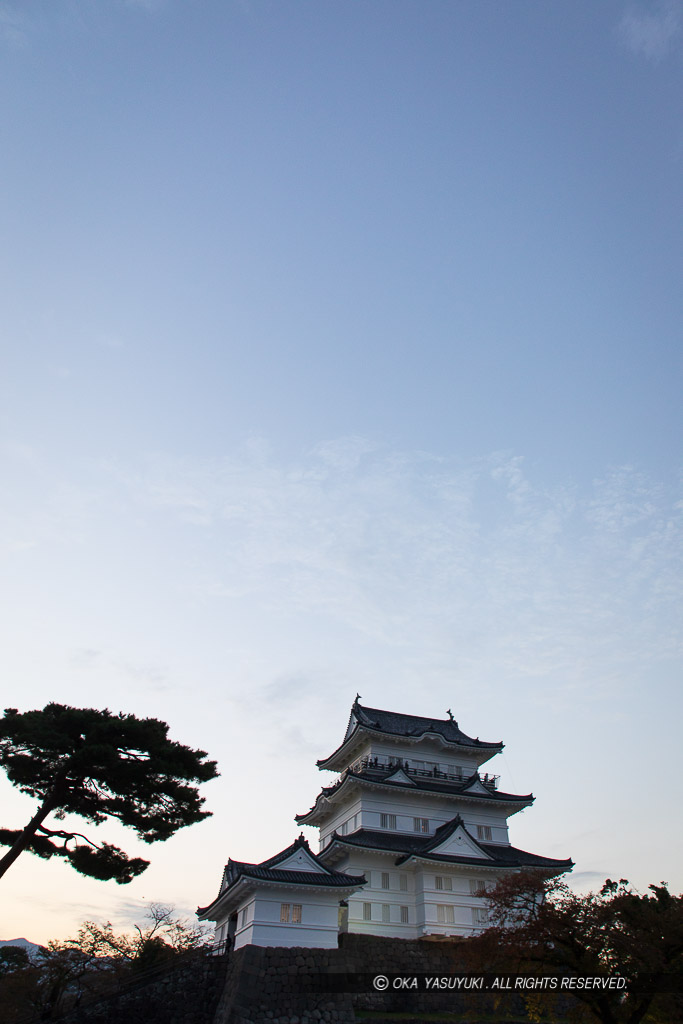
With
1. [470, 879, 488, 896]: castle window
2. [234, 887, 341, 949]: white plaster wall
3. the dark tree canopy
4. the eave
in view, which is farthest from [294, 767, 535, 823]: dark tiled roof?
the dark tree canopy

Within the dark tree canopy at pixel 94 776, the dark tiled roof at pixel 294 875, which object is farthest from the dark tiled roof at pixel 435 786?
the dark tree canopy at pixel 94 776

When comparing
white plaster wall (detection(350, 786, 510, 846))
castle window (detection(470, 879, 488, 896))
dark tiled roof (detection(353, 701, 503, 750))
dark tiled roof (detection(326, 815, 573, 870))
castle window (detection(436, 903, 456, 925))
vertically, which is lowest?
castle window (detection(436, 903, 456, 925))

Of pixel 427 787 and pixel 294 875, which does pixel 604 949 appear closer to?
pixel 294 875

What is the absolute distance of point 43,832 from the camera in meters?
23.2

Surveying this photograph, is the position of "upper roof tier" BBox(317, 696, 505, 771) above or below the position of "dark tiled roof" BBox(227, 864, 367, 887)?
above

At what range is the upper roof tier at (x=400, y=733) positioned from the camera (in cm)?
4006

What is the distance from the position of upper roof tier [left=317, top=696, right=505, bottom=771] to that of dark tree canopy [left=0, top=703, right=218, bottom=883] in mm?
17821

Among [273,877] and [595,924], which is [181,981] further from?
[595,924]

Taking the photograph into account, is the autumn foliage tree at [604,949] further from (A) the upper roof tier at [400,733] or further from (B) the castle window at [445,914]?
(A) the upper roof tier at [400,733]

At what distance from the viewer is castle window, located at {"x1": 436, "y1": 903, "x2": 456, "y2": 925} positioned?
31.5 meters

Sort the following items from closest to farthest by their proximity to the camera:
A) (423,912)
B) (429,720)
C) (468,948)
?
1. (468,948)
2. (423,912)
3. (429,720)

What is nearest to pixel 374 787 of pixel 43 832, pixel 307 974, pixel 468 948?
pixel 307 974

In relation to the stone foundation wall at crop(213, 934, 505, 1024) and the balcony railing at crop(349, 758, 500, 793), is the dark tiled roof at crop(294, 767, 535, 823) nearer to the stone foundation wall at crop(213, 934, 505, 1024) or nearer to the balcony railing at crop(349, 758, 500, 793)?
the balcony railing at crop(349, 758, 500, 793)

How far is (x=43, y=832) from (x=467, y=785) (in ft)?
77.1
